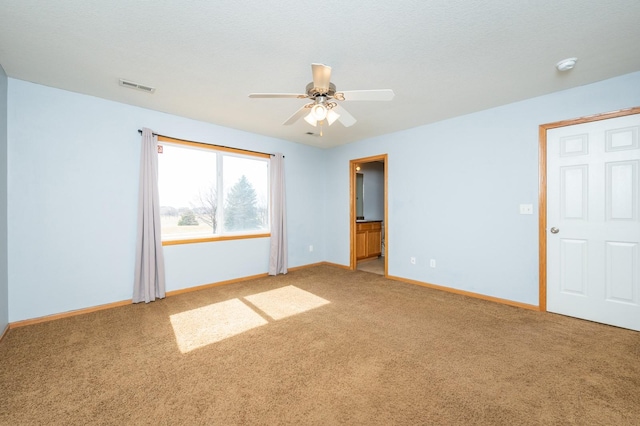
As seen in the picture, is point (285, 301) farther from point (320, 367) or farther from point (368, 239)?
point (368, 239)

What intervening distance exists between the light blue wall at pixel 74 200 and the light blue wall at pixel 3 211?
0.07 m

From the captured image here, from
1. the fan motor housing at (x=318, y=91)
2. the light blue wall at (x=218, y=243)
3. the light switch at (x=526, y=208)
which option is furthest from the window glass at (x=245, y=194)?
the light switch at (x=526, y=208)

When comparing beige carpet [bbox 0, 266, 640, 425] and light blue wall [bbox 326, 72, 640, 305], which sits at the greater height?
light blue wall [bbox 326, 72, 640, 305]

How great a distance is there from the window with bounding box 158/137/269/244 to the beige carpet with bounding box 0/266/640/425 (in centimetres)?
124

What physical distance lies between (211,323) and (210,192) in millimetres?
2139

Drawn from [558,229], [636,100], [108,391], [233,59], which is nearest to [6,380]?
[108,391]

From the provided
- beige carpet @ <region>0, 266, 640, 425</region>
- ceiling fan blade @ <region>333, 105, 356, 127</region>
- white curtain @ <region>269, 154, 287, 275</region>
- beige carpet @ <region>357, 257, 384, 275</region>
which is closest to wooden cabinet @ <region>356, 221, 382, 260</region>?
beige carpet @ <region>357, 257, 384, 275</region>

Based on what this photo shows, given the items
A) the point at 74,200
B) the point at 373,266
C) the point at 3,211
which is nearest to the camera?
the point at 3,211

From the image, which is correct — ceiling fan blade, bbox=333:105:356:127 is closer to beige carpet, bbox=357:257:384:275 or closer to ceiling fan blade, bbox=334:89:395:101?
ceiling fan blade, bbox=334:89:395:101

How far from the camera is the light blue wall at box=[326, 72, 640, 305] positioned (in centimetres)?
308

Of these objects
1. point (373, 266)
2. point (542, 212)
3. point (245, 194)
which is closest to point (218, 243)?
point (245, 194)

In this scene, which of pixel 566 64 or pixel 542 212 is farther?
pixel 542 212

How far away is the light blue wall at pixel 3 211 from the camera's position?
2473 mm

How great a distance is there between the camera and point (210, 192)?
4.16 meters
